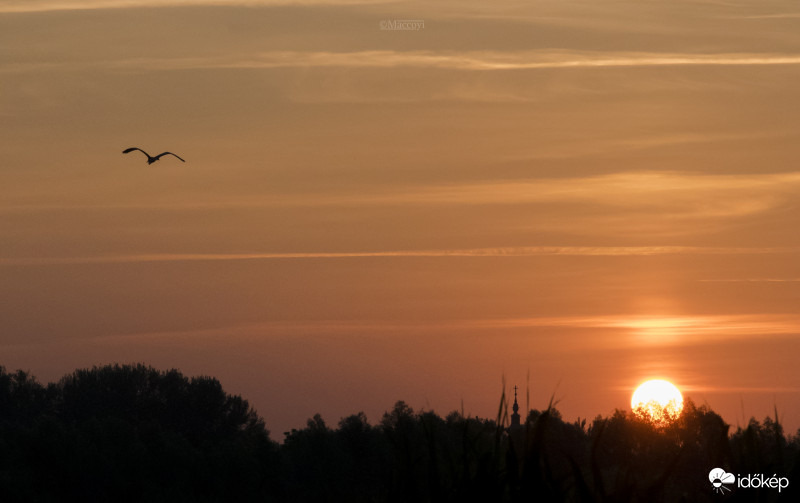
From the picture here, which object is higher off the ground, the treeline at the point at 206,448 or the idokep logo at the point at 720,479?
the treeline at the point at 206,448

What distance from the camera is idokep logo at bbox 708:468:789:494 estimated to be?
1313 cm

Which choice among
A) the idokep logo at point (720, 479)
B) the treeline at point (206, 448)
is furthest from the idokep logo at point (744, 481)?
the treeline at point (206, 448)

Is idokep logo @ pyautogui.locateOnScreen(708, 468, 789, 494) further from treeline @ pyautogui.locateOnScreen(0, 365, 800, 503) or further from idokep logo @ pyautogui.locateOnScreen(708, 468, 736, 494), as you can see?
treeline @ pyautogui.locateOnScreen(0, 365, 800, 503)

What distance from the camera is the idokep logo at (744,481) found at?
517 inches

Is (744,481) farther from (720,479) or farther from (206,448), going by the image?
(206,448)

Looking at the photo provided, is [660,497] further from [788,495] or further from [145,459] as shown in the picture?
[145,459]

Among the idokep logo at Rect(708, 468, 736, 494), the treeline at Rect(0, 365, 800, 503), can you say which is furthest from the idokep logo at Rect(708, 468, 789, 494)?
the treeline at Rect(0, 365, 800, 503)

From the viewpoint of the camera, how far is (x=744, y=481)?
1309cm

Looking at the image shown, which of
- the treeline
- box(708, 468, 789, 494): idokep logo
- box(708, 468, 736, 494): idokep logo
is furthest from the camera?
the treeline

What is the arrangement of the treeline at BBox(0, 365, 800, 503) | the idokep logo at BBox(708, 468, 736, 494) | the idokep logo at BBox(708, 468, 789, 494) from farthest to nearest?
the treeline at BBox(0, 365, 800, 503)
the idokep logo at BBox(708, 468, 736, 494)
the idokep logo at BBox(708, 468, 789, 494)

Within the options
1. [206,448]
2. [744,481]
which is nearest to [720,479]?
[744,481]

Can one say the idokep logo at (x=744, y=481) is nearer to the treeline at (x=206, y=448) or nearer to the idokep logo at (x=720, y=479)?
the idokep logo at (x=720, y=479)

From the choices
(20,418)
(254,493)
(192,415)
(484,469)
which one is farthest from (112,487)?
(484,469)

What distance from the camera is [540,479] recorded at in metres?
13.0
